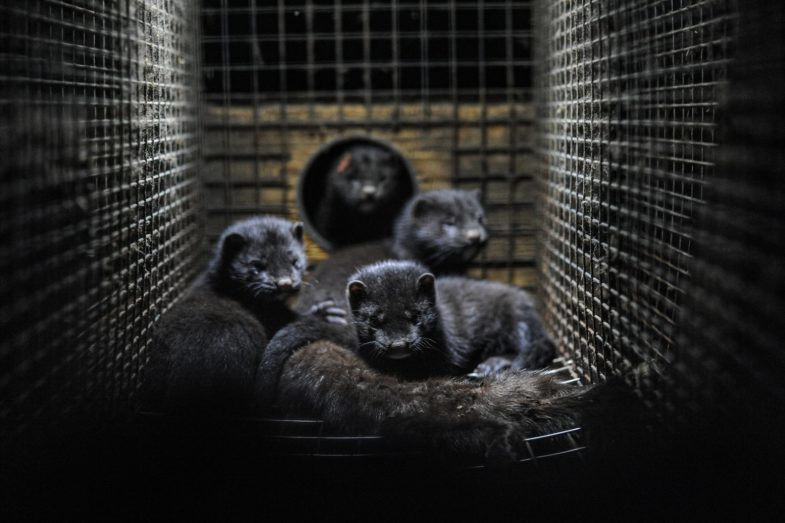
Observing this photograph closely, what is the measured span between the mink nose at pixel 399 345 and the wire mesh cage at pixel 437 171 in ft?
1.45

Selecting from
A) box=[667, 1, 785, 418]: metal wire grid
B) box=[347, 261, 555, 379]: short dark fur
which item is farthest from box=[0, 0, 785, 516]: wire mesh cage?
box=[347, 261, 555, 379]: short dark fur

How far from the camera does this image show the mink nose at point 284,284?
3.13 metres

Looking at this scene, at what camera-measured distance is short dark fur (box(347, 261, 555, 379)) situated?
2748mm

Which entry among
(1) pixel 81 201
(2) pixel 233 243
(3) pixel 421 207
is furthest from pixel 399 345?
(3) pixel 421 207

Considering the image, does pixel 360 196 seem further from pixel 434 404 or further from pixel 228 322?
pixel 434 404

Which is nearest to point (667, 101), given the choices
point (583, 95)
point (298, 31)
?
point (583, 95)

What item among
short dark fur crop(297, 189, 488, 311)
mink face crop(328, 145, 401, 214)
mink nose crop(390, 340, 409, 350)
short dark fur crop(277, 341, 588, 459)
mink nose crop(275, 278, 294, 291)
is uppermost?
mink face crop(328, 145, 401, 214)

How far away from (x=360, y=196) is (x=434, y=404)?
88.1 inches

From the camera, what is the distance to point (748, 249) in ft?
4.90

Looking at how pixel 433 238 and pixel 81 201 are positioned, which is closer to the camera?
pixel 81 201

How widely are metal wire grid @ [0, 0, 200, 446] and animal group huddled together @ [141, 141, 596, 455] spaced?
23cm

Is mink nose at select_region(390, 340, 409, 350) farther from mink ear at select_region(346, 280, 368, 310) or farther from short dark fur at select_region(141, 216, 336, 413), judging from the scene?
short dark fur at select_region(141, 216, 336, 413)

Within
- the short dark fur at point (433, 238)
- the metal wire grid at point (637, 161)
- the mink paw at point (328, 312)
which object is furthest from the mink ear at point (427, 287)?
the short dark fur at point (433, 238)

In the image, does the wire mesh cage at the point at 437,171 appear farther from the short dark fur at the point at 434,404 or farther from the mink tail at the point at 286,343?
the mink tail at the point at 286,343
